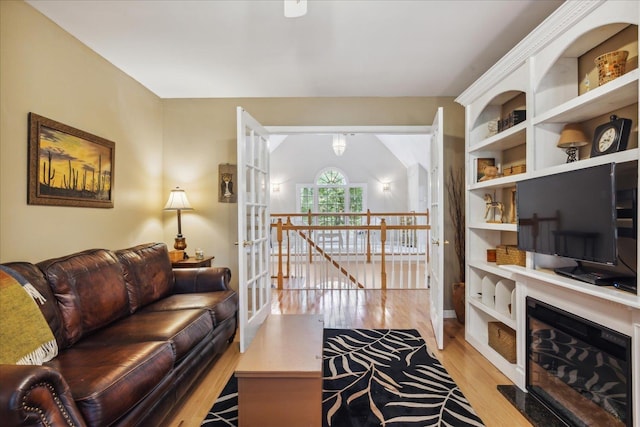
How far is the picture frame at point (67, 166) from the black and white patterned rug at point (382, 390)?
184 cm

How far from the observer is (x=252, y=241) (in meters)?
2.93

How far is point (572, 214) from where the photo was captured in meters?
1.72

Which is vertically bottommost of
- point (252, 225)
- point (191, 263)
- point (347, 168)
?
point (191, 263)

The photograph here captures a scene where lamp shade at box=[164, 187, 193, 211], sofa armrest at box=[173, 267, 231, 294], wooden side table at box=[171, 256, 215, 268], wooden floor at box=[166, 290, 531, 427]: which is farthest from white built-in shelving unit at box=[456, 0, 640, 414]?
lamp shade at box=[164, 187, 193, 211]

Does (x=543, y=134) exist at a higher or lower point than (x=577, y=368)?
higher

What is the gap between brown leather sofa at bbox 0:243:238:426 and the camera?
1036 mm

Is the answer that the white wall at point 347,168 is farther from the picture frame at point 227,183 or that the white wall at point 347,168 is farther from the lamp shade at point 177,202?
the lamp shade at point 177,202

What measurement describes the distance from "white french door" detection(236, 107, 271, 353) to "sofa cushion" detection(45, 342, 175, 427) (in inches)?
39.6

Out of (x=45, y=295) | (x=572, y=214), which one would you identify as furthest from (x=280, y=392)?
(x=572, y=214)

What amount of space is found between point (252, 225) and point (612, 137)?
2608mm

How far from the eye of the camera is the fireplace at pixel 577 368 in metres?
1.47

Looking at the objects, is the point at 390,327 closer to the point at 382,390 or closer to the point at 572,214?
the point at 382,390

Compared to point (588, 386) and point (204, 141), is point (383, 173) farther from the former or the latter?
point (588, 386)

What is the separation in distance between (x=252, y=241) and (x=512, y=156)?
244cm
